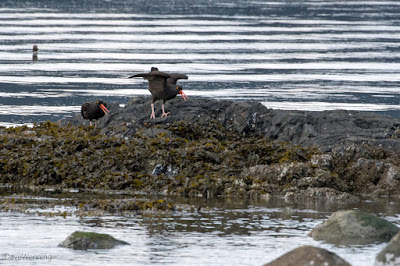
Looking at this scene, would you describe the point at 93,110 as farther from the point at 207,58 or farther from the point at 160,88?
the point at 207,58

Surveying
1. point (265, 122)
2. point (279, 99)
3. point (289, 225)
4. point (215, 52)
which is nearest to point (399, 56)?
point (215, 52)

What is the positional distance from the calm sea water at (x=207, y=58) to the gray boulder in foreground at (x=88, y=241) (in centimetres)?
1762

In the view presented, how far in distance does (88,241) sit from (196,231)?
189 centimetres

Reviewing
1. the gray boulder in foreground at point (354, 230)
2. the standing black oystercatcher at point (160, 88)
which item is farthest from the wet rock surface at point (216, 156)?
the gray boulder in foreground at point (354, 230)

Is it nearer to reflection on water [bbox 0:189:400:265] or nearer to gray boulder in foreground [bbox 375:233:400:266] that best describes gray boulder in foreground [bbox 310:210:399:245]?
reflection on water [bbox 0:189:400:265]

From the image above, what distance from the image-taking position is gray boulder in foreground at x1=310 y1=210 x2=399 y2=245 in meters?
12.5

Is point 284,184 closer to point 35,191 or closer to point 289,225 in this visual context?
point 289,225

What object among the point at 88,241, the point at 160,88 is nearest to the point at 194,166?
the point at 160,88

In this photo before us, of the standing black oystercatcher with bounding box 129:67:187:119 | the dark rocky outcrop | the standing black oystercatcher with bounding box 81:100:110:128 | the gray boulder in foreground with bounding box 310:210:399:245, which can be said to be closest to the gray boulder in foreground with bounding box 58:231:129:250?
the gray boulder in foreground with bounding box 310:210:399:245

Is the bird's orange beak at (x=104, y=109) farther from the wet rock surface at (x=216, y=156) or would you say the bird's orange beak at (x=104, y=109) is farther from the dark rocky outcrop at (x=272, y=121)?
the wet rock surface at (x=216, y=156)

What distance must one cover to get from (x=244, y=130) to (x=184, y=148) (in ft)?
9.22

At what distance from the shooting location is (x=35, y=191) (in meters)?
16.8

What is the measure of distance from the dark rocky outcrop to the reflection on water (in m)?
4.05

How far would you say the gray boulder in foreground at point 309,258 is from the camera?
34.2ft
